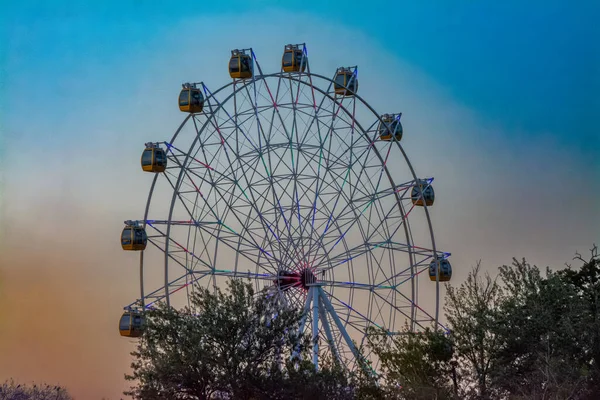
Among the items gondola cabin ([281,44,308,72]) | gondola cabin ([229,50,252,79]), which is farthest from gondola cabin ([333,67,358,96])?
gondola cabin ([229,50,252,79])

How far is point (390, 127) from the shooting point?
132ft

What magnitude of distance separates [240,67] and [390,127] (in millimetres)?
6958

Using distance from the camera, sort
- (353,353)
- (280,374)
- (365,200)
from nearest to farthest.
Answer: (280,374), (353,353), (365,200)

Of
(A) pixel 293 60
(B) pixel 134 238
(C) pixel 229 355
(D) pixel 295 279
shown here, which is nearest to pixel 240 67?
(A) pixel 293 60

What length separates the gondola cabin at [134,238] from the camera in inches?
1506

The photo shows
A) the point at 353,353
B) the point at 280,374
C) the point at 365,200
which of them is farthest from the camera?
the point at 365,200

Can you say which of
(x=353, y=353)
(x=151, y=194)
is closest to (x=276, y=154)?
(x=151, y=194)

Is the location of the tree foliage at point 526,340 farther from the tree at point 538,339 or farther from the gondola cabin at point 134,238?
the gondola cabin at point 134,238

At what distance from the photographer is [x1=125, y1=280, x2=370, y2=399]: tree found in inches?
1110

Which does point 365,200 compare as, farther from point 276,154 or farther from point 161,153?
point 161,153

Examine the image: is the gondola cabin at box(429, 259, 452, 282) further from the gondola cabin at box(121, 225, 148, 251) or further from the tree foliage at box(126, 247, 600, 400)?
the gondola cabin at box(121, 225, 148, 251)

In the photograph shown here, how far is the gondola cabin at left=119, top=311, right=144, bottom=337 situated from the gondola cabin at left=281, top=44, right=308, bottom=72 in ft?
38.4

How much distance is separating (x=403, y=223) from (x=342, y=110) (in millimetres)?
5476

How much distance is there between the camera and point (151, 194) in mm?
38312
